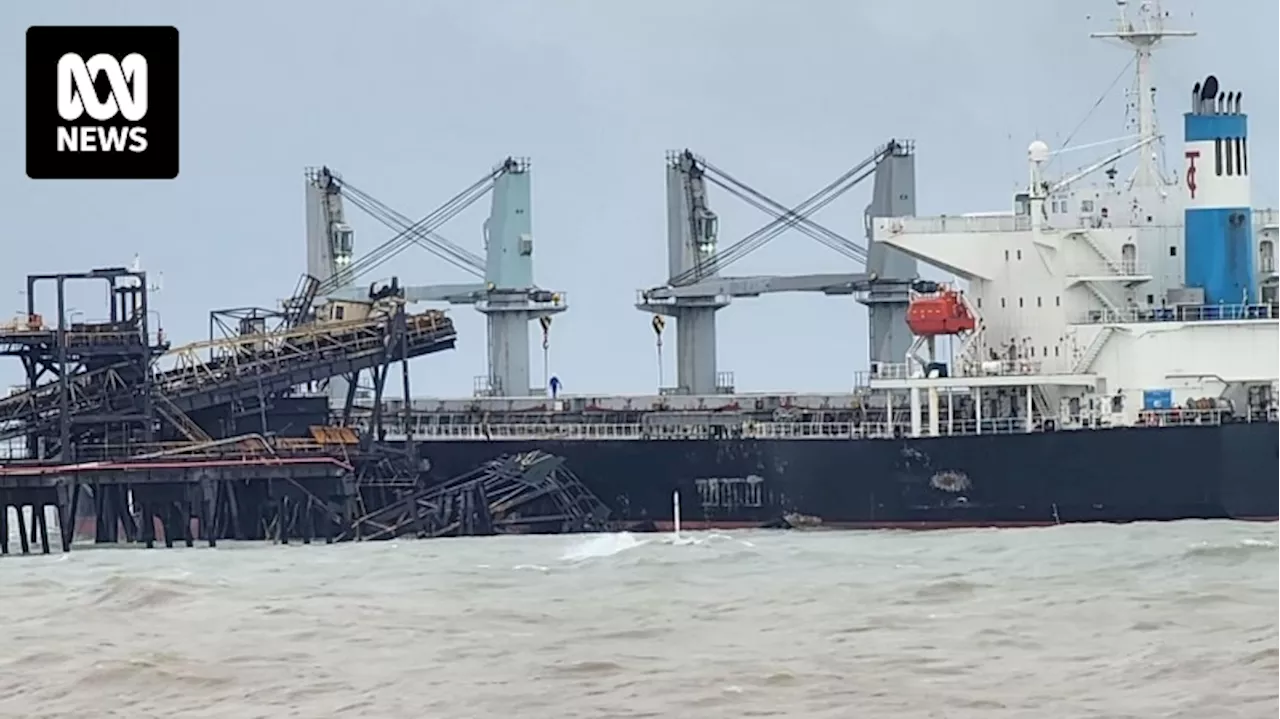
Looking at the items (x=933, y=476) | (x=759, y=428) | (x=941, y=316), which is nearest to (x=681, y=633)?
(x=933, y=476)

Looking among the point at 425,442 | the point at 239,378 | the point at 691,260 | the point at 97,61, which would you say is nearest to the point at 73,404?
the point at 239,378

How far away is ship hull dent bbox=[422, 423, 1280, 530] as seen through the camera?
47.7 meters

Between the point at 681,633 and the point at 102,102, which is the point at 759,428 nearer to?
the point at 681,633

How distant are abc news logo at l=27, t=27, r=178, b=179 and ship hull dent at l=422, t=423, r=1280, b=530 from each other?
36.3 metres

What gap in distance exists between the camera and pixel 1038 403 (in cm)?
5206

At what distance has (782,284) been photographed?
63344 mm

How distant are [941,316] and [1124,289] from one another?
369 centimetres

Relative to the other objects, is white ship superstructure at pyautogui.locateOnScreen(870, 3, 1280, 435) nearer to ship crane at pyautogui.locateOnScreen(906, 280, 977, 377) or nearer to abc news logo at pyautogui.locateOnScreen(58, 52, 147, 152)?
ship crane at pyautogui.locateOnScreen(906, 280, 977, 377)

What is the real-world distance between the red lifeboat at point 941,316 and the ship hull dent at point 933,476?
255cm

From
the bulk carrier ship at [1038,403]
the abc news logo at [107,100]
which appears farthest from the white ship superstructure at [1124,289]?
the abc news logo at [107,100]

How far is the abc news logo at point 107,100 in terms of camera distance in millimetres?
13422

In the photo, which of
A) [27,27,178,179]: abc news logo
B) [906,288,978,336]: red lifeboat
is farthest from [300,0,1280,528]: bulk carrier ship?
[27,27,178,179]: abc news logo

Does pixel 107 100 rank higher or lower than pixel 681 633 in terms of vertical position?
higher

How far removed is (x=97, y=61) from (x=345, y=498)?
128 feet
